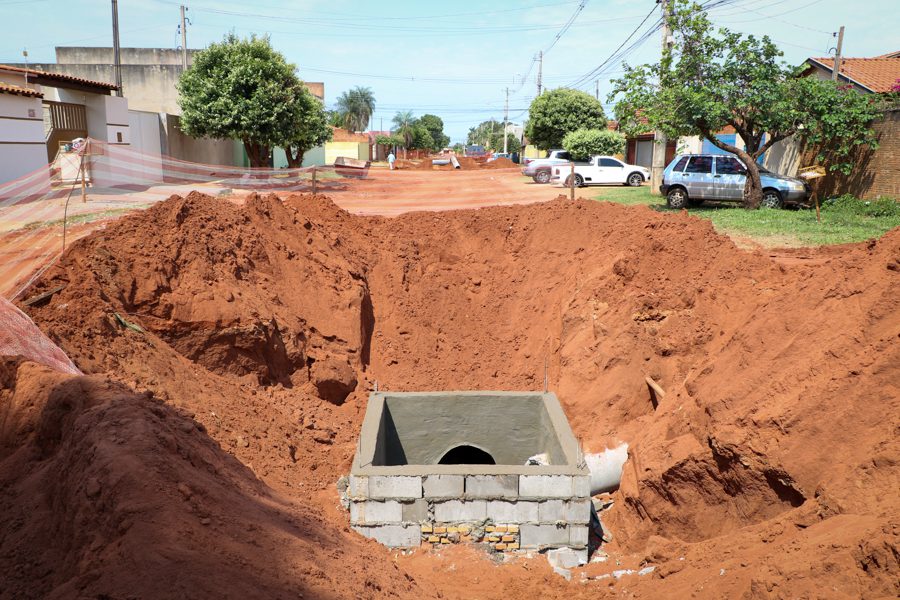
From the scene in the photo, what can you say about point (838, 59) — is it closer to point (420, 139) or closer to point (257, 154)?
point (257, 154)

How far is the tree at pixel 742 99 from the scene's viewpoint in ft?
53.3

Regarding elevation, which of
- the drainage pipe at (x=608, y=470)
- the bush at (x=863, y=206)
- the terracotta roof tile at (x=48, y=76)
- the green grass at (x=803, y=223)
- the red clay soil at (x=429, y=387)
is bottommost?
the drainage pipe at (x=608, y=470)

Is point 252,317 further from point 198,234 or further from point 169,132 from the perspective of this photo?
point 169,132

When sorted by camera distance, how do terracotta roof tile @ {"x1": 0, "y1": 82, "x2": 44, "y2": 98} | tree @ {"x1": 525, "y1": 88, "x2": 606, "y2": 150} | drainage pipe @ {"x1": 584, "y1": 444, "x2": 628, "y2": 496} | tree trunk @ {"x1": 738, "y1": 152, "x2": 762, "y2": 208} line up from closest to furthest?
drainage pipe @ {"x1": 584, "y1": 444, "x2": 628, "y2": 496}
tree trunk @ {"x1": 738, "y1": 152, "x2": 762, "y2": 208}
terracotta roof tile @ {"x1": 0, "y1": 82, "x2": 44, "y2": 98}
tree @ {"x1": 525, "y1": 88, "x2": 606, "y2": 150}

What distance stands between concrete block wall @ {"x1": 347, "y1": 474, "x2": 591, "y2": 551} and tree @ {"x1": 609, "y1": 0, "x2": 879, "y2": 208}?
39.4 ft

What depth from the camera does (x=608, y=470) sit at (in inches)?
355

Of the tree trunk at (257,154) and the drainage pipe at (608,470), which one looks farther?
the tree trunk at (257,154)

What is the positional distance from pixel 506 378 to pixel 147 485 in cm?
824

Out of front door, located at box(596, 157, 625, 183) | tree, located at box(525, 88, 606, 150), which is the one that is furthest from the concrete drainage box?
tree, located at box(525, 88, 606, 150)

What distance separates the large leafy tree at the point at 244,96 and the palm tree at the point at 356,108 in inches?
2161

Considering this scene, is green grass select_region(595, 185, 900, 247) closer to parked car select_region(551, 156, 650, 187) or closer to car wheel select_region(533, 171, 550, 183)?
parked car select_region(551, 156, 650, 187)

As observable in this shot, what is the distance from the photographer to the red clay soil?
Answer: 14.3 ft

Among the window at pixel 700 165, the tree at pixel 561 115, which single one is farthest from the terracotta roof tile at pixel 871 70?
the tree at pixel 561 115

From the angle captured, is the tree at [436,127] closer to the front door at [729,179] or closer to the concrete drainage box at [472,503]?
the front door at [729,179]
